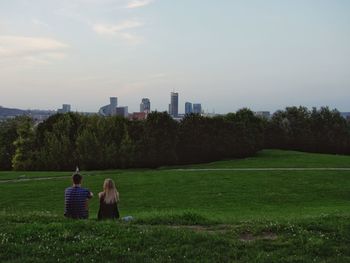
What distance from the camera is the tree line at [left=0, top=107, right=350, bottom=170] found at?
58.4 meters

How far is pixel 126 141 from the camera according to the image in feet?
192

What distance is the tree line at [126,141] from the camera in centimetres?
5841

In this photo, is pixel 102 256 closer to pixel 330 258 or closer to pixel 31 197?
pixel 330 258

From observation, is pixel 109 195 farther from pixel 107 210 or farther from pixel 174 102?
pixel 174 102

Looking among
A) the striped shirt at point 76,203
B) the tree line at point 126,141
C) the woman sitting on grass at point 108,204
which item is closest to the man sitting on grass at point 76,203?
the striped shirt at point 76,203

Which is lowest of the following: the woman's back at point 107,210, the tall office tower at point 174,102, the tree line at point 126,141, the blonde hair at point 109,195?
the woman's back at point 107,210

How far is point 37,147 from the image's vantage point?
202 feet

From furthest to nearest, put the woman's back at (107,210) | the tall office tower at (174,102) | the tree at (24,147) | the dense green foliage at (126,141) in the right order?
the tall office tower at (174,102), the tree at (24,147), the dense green foliage at (126,141), the woman's back at (107,210)

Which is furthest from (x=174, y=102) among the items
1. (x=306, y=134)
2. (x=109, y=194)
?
(x=109, y=194)

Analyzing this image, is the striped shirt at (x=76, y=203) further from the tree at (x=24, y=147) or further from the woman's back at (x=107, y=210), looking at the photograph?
the tree at (x=24, y=147)

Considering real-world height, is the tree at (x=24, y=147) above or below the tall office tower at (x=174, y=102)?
below

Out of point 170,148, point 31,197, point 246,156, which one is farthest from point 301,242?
point 246,156

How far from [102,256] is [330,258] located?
3.76m

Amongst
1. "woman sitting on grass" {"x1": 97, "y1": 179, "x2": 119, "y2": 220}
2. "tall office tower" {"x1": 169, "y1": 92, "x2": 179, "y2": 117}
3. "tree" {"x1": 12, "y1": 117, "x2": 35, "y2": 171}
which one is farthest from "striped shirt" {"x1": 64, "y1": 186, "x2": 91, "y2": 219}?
"tall office tower" {"x1": 169, "y1": 92, "x2": 179, "y2": 117}
